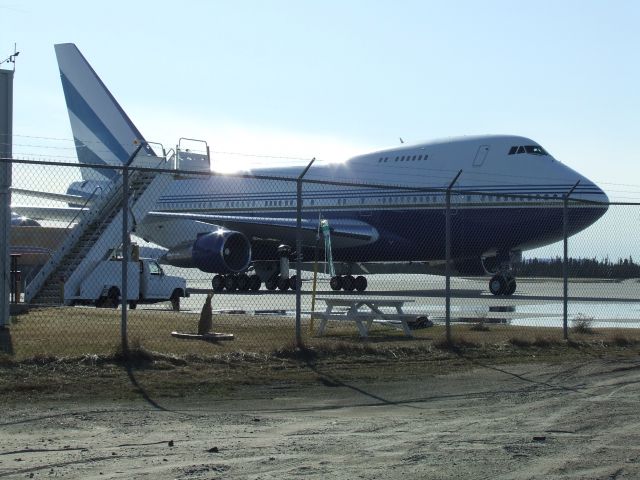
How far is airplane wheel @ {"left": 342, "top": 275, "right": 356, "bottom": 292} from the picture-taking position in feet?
109

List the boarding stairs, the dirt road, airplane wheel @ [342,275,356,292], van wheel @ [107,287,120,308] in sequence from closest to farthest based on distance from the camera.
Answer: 1. the dirt road
2. the boarding stairs
3. van wheel @ [107,287,120,308]
4. airplane wheel @ [342,275,356,292]

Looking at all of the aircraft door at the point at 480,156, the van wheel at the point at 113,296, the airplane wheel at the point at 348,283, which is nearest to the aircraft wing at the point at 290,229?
the airplane wheel at the point at 348,283

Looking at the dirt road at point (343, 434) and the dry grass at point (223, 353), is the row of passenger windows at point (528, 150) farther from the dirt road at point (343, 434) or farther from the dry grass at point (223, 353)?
the dirt road at point (343, 434)

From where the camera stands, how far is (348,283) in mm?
→ 33156

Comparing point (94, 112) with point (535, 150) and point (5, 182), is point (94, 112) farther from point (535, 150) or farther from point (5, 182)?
point (5, 182)

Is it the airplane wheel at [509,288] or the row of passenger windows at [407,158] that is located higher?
the row of passenger windows at [407,158]

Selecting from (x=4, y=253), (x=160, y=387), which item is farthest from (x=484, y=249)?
(x=160, y=387)

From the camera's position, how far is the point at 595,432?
285 inches

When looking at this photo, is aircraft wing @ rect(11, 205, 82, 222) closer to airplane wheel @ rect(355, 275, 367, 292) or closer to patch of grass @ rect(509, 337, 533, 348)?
airplane wheel @ rect(355, 275, 367, 292)

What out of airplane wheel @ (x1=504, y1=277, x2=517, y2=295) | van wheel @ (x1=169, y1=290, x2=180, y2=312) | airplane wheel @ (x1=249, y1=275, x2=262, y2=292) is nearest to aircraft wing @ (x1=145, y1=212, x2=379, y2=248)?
airplane wheel @ (x1=249, y1=275, x2=262, y2=292)

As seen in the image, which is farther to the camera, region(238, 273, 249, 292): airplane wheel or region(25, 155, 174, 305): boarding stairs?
region(238, 273, 249, 292): airplane wheel

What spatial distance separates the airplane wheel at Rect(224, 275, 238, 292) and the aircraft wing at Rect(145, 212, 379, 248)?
151 cm

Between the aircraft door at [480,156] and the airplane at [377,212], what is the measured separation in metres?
0.03

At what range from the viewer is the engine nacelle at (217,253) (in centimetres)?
2758
